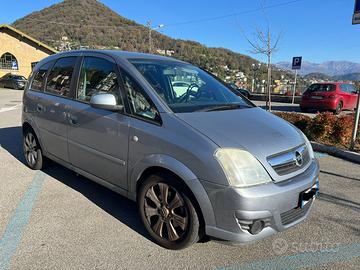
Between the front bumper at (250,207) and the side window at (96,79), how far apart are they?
149 cm

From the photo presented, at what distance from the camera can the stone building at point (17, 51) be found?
39.9 metres

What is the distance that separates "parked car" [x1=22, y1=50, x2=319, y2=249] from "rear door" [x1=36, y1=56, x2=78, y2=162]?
27 mm

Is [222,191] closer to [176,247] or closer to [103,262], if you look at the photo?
[176,247]

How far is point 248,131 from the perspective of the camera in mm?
2945

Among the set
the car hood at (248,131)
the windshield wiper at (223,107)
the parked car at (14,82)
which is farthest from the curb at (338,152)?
the parked car at (14,82)

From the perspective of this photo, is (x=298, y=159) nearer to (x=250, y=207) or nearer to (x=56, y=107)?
(x=250, y=207)

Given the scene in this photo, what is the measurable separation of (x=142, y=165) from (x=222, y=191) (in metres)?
0.87

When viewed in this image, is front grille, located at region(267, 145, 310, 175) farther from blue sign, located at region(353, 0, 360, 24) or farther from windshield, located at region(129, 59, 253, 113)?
blue sign, located at region(353, 0, 360, 24)

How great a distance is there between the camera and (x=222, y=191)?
2.58m

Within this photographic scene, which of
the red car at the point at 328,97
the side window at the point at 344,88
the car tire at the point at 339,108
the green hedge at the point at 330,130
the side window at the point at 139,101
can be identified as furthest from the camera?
the side window at the point at 344,88

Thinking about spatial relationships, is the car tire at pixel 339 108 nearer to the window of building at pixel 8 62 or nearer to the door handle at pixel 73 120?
the door handle at pixel 73 120

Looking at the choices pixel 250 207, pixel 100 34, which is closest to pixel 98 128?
pixel 250 207

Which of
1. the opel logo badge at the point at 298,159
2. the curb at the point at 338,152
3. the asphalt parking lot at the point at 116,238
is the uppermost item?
the opel logo badge at the point at 298,159

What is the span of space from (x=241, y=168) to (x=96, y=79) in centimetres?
209
